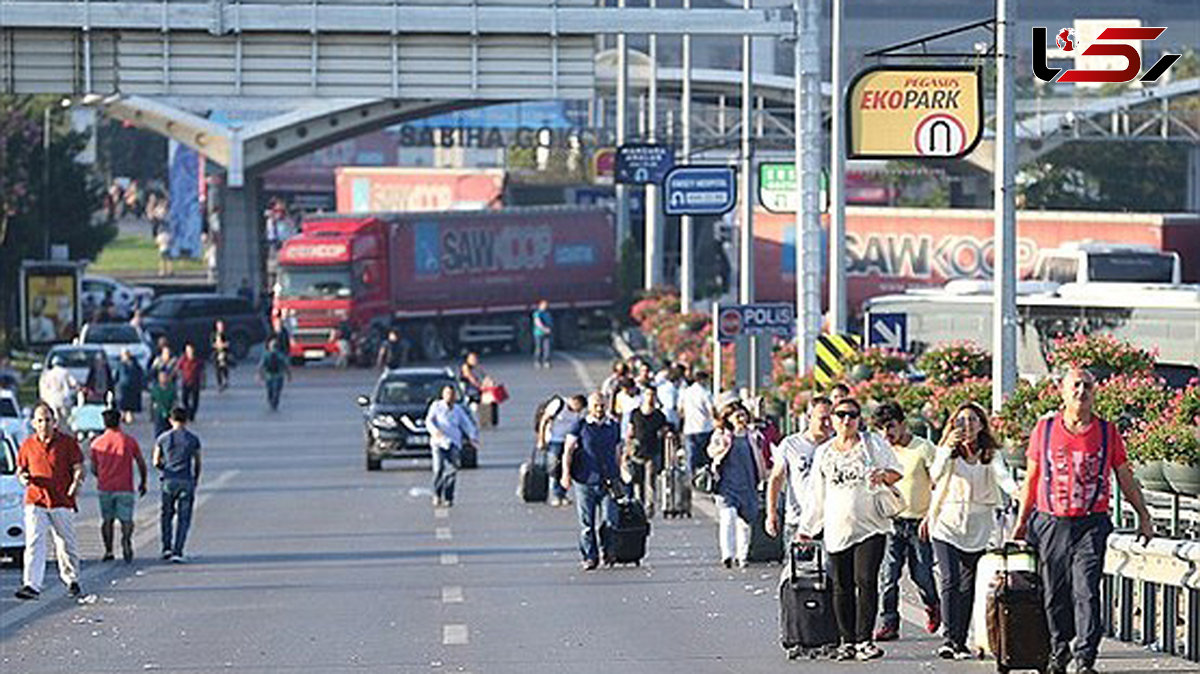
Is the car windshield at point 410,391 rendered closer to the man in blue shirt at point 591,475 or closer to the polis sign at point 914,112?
the man in blue shirt at point 591,475

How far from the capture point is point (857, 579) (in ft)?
55.7

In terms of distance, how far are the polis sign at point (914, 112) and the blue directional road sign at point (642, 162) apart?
25.6m

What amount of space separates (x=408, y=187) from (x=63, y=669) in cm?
8081

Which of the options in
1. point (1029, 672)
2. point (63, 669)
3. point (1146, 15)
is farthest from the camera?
point (1146, 15)

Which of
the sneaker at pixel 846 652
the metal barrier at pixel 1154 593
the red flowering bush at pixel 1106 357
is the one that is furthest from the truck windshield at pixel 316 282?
the sneaker at pixel 846 652

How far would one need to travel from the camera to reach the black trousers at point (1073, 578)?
1528 centimetres

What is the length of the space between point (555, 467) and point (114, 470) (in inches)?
279

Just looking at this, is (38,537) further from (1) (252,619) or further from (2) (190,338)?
(2) (190,338)

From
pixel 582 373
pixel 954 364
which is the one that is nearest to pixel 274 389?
pixel 582 373

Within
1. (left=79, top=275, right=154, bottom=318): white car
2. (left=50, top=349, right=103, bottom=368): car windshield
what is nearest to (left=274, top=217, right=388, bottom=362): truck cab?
(left=79, top=275, right=154, bottom=318): white car

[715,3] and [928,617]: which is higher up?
[715,3]

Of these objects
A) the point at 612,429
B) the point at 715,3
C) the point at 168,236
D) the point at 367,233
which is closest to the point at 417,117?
the point at 367,233

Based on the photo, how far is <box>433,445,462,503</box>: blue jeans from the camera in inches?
1284

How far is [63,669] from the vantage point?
17.5 metres
